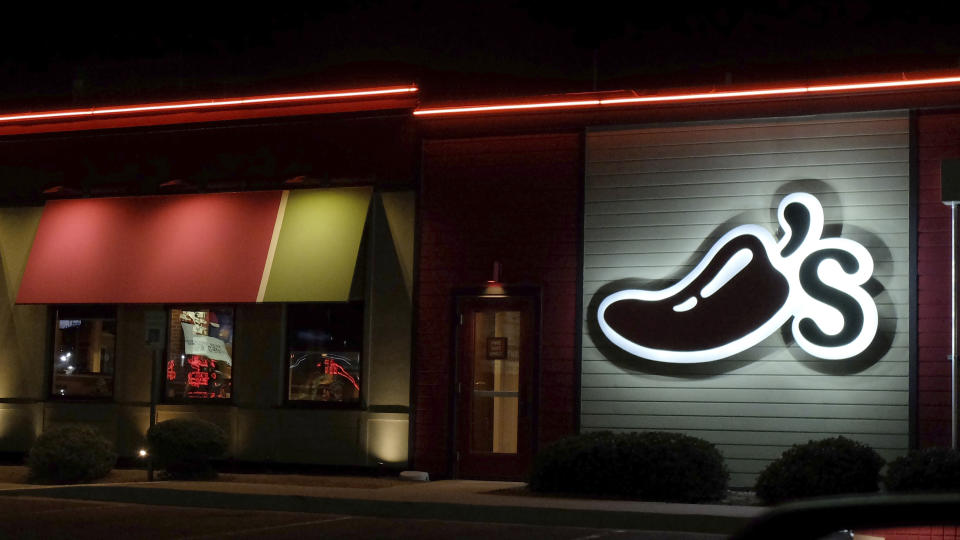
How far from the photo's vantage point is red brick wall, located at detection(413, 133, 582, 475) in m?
16.7

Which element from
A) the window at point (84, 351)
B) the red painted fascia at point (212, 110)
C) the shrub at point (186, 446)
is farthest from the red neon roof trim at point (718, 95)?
the window at point (84, 351)

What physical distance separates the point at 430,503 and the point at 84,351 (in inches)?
341

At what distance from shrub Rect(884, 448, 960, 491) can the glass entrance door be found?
5.30 metres

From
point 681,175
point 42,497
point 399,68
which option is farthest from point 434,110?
point 42,497

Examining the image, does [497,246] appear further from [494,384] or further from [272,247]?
[272,247]

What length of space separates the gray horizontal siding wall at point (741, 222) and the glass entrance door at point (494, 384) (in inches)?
37.2

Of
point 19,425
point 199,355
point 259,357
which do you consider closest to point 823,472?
point 259,357

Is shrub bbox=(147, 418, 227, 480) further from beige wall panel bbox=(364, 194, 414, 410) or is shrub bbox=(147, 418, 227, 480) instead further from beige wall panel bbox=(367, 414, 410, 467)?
beige wall panel bbox=(364, 194, 414, 410)

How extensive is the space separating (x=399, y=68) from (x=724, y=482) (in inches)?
325

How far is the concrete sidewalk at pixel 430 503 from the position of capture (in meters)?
12.6

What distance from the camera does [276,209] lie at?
18.3m

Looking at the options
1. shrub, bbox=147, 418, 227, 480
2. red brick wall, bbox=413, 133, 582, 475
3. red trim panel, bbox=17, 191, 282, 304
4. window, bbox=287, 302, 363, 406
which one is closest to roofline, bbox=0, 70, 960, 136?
red brick wall, bbox=413, 133, 582, 475

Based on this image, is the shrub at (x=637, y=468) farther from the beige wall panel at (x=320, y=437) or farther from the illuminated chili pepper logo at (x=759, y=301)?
the beige wall panel at (x=320, y=437)

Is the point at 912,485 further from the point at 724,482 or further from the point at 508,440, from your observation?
the point at 508,440
